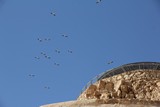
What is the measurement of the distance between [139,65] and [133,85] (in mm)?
4357

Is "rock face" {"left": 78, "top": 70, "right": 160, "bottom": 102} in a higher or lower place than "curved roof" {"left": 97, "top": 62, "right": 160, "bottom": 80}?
lower

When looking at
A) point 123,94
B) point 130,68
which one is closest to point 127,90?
point 123,94

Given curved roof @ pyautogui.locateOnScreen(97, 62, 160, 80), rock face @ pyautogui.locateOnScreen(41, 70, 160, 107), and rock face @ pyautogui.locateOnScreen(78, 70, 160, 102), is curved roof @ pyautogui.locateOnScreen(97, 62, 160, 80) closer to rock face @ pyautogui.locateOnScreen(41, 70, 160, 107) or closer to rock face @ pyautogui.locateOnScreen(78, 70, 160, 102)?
rock face @ pyautogui.locateOnScreen(41, 70, 160, 107)

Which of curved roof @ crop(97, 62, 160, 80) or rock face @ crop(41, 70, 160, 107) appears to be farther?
curved roof @ crop(97, 62, 160, 80)

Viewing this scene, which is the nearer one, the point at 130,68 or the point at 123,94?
the point at 123,94

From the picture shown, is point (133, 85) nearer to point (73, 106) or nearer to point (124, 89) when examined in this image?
point (124, 89)

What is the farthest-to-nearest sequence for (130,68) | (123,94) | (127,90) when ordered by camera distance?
1. (130,68)
2. (127,90)
3. (123,94)

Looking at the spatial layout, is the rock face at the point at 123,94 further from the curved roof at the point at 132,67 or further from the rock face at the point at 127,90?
the curved roof at the point at 132,67

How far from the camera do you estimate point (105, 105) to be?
29.5 feet

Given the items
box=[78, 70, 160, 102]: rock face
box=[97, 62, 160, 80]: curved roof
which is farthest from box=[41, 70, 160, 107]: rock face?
box=[97, 62, 160, 80]: curved roof

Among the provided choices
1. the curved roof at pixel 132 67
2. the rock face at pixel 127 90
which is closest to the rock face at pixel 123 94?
the rock face at pixel 127 90

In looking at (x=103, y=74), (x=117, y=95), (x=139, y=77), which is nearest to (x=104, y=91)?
(x=117, y=95)

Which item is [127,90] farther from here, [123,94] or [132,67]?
[132,67]

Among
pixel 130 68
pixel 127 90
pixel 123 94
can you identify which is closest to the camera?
pixel 123 94
